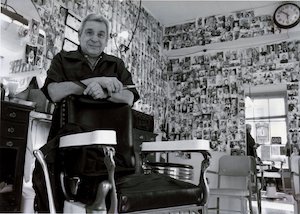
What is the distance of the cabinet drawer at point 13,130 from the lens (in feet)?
6.39

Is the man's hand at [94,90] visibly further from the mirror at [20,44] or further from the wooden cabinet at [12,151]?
the mirror at [20,44]

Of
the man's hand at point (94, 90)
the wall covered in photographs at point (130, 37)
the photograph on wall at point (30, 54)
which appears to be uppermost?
the wall covered in photographs at point (130, 37)

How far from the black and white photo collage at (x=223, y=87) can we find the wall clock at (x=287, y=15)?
28cm

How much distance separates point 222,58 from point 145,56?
4.01ft

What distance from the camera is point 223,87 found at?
4422 mm

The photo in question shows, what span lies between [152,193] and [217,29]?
380 centimetres

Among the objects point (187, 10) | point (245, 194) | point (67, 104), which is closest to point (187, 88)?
point (187, 10)

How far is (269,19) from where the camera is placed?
4.21 metres

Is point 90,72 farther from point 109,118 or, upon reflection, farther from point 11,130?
point 11,130

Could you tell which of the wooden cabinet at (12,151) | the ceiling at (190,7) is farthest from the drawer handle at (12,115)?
the ceiling at (190,7)

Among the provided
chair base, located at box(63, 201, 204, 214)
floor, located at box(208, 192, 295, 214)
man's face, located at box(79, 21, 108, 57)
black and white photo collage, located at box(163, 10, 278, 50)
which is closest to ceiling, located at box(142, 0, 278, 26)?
black and white photo collage, located at box(163, 10, 278, 50)

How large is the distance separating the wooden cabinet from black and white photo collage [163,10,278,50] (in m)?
3.21

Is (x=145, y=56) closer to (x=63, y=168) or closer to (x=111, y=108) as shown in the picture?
(x=111, y=108)

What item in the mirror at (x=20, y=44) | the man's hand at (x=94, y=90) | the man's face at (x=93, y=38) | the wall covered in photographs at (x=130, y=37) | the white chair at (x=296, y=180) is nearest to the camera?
the man's hand at (x=94, y=90)
